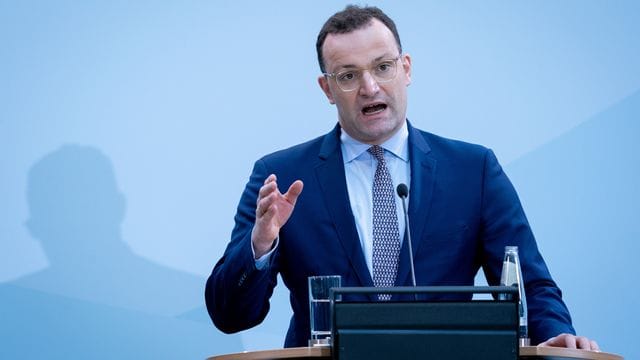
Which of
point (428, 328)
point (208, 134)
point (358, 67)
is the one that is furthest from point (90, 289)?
point (428, 328)

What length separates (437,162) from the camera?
362 centimetres

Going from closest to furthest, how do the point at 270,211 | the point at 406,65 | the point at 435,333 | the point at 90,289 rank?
the point at 435,333, the point at 270,211, the point at 406,65, the point at 90,289

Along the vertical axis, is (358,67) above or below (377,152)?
above

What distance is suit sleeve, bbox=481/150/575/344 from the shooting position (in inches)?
122

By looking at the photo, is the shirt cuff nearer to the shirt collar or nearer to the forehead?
the shirt collar

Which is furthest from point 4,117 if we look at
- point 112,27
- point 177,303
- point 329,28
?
point 329,28

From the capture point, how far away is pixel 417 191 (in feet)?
11.5

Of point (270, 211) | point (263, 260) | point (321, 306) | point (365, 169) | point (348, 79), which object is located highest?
point (348, 79)

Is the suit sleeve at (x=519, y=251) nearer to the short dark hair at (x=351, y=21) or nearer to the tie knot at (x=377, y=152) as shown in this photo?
the tie knot at (x=377, y=152)

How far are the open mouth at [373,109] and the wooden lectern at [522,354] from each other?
4.10 feet

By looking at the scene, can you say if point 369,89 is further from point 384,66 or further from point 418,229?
point 418,229

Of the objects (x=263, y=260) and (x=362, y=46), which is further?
(x=362, y=46)

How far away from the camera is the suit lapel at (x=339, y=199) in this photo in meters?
3.40

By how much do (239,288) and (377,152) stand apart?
2.49 ft
